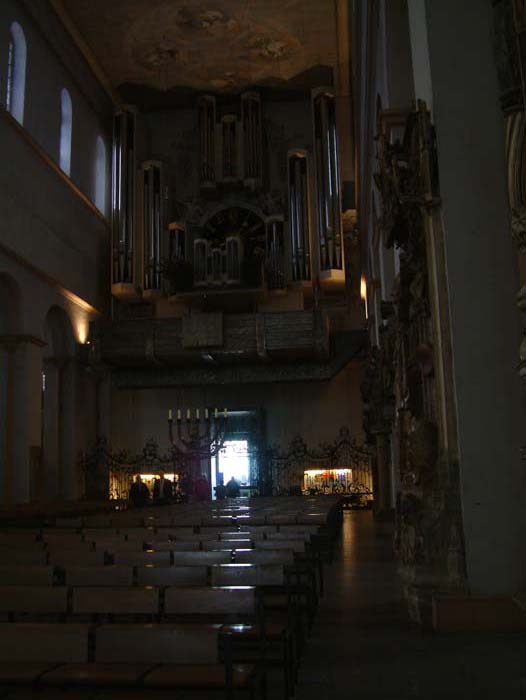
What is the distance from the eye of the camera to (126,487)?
2608 cm

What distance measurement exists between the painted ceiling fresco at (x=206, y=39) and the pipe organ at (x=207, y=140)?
67cm

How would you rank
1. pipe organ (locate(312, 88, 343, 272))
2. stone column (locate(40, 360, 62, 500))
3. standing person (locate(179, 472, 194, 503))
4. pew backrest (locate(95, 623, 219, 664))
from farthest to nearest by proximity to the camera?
pipe organ (locate(312, 88, 343, 272)) → standing person (locate(179, 472, 194, 503)) → stone column (locate(40, 360, 62, 500)) → pew backrest (locate(95, 623, 219, 664))

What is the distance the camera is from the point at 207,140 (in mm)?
26922

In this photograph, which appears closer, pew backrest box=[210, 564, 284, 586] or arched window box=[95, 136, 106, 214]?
pew backrest box=[210, 564, 284, 586]

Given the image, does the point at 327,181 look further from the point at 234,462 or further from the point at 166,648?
the point at 166,648

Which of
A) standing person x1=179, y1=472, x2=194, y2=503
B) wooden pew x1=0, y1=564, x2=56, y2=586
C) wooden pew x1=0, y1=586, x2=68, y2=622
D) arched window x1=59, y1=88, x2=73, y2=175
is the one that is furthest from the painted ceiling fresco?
wooden pew x1=0, y1=586, x2=68, y2=622

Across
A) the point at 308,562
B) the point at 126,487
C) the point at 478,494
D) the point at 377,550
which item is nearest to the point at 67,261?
the point at 126,487

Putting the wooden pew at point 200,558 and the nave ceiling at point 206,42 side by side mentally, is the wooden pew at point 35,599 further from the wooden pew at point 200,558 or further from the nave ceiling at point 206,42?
the nave ceiling at point 206,42

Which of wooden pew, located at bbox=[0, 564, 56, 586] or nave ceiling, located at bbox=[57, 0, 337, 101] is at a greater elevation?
nave ceiling, located at bbox=[57, 0, 337, 101]

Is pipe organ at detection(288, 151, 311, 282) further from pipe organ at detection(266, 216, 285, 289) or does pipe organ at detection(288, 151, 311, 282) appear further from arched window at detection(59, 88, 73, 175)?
A: arched window at detection(59, 88, 73, 175)

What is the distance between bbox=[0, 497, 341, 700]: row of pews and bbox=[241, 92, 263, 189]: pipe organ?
20563 mm

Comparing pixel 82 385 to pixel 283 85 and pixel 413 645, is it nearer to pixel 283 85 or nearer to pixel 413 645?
pixel 283 85

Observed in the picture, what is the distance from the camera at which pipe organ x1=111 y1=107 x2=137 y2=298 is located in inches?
963

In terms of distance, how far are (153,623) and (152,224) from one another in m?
21.4
